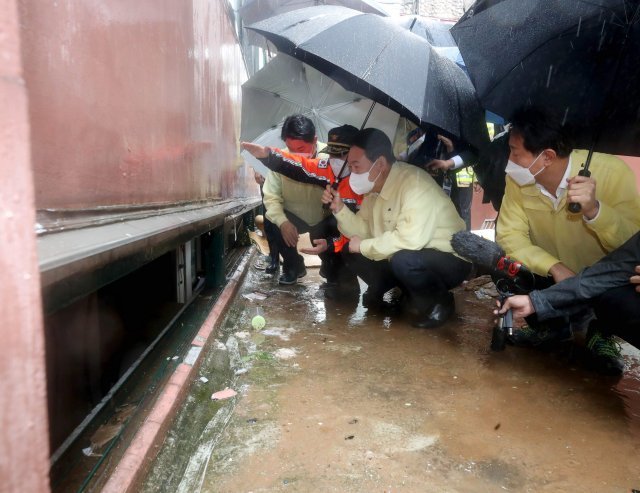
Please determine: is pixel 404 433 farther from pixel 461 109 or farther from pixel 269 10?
pixel 269 10

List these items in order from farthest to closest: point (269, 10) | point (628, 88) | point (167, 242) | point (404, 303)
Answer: point (269, 10) < point (404, 303) < point (628, 88) < point (167, 242)

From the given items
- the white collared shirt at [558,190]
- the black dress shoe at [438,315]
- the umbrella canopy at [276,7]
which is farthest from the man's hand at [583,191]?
the umbrella canopy at [276,7]

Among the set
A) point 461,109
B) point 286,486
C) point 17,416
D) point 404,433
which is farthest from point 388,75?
point 17,416

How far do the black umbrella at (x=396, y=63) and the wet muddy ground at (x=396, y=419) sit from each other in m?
1.31

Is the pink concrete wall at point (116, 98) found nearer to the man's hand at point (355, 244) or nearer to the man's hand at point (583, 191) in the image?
the man's hand at point (355, 244)

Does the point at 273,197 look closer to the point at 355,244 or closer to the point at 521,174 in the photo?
the point at 355,244

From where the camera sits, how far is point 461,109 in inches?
103

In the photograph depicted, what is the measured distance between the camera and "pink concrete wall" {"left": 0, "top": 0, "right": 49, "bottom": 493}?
0.58 meters

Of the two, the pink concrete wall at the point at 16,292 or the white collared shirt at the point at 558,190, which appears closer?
the pink concrete wall at the point at 16,292

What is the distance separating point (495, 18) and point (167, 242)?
2.02 m

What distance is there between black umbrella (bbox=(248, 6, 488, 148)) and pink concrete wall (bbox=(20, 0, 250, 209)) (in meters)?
0.69

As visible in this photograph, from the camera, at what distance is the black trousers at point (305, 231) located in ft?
13.2

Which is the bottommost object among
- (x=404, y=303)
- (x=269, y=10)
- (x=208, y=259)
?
(x=404, y=303)

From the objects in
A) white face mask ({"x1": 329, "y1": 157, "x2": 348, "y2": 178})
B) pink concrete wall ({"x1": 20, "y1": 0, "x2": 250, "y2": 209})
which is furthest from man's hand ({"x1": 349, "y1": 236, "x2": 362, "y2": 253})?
pink concrete wall ({"x1": 20, "y1": 0, "x2": 250, "y2": 209})
